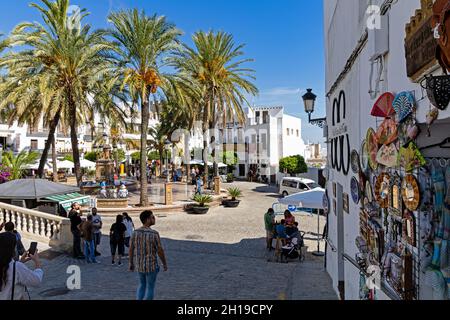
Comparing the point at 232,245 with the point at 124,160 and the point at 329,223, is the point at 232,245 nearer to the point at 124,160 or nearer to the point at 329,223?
the point at 329,223

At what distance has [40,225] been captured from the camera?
12367 mm

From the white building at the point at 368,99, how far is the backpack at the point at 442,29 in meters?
0.12

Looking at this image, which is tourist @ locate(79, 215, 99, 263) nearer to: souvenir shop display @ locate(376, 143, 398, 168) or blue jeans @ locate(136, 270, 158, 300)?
blue jeans @ locate(136, 270, 158, 300)

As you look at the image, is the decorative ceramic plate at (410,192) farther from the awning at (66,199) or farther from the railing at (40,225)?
the awning at (66,199)

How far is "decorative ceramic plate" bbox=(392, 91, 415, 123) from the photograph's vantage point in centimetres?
353

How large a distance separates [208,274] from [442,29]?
8.49m

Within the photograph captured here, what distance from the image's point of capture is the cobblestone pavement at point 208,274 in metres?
8.31

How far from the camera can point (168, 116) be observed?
137ft

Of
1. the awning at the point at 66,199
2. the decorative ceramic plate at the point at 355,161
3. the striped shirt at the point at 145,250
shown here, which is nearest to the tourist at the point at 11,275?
the striped shirt at the point at 145,250

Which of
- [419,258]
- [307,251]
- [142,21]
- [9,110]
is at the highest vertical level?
[142,21]
